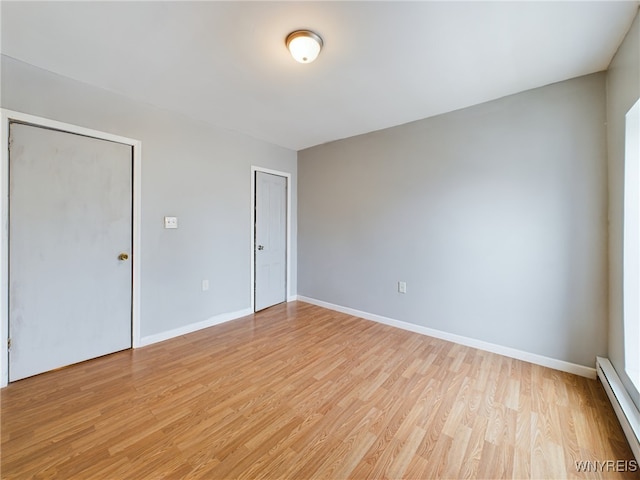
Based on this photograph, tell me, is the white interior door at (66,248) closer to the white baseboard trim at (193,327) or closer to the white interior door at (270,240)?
the white baseboard trim at (193,327)

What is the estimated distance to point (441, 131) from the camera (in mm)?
2898

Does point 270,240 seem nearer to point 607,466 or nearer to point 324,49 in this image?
point 324,49

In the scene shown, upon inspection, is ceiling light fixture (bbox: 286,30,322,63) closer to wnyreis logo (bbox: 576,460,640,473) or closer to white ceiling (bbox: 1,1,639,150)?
white ceiling (bbox: 1,1,639,150)

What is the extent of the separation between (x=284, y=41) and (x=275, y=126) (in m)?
1.55

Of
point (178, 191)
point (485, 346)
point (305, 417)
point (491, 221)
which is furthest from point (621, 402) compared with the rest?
point (178, 191)

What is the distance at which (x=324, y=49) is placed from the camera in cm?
184

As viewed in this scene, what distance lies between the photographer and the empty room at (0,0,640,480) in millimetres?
1522

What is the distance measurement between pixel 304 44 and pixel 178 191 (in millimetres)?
2062

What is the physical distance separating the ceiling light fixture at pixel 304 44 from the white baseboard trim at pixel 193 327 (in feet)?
9.62

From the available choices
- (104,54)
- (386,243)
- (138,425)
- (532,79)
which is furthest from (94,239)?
(532,79)

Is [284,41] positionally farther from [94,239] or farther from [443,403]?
[443,403]

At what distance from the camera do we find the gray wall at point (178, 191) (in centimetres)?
219

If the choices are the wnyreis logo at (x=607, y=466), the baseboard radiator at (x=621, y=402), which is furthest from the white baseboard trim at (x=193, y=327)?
the baseboard radiator at (x=621, y=402)

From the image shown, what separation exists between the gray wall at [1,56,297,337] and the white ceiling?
181mm
